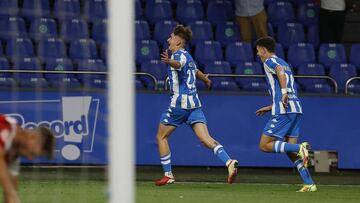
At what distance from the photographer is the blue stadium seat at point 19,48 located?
45.6ft

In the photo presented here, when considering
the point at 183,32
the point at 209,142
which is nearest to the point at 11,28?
the point at 183,32

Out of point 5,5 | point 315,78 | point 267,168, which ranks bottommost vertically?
point 267,168

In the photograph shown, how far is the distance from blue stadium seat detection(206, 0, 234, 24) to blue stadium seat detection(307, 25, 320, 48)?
1356mm

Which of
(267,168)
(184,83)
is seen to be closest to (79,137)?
(184,83)

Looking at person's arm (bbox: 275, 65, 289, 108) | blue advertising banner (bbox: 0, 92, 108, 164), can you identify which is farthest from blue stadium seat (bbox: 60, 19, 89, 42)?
person's arm (bbox: 275, 65, 289, 108)

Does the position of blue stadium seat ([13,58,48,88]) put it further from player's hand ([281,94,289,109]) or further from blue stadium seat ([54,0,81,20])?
player's hand ([281,94,289,109])

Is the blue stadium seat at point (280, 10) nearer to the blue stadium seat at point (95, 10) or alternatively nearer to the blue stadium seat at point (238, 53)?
the blue stadium seat at point (238, 53)

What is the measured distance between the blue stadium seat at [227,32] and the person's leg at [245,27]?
23 centimetres

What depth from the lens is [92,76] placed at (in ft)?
50.2

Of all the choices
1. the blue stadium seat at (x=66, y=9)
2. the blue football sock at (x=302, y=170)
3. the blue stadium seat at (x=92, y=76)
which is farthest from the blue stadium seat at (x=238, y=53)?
the blue football sock at (x=302, y=170)

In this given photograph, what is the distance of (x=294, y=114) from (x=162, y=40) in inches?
176

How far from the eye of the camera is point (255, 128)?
617 inches

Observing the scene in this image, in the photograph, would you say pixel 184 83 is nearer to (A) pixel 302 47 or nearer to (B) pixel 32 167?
(B) pixel 32 167

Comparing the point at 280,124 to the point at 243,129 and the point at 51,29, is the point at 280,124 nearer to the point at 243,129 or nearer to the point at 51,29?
the point at 243,129
